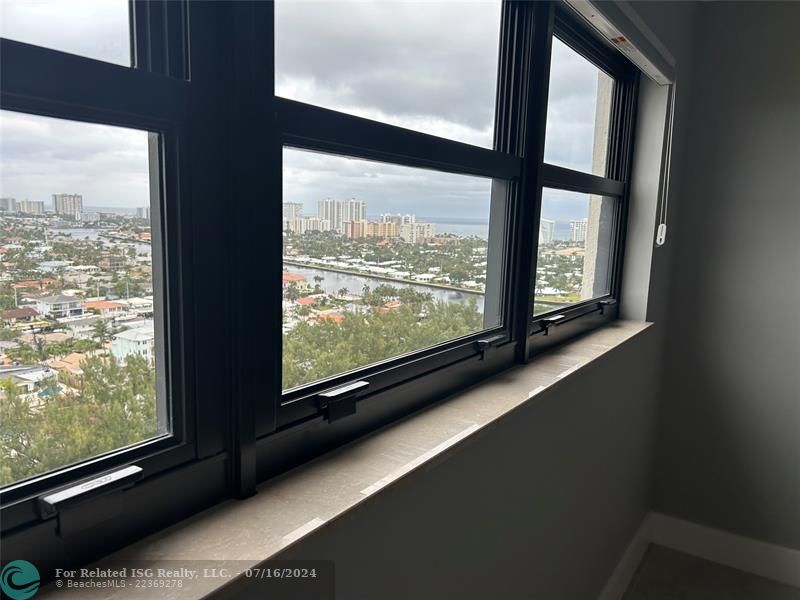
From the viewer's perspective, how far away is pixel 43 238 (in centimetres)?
54

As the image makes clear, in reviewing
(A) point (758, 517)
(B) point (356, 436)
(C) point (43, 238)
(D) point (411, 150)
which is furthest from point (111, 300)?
(A) point (758, 517)

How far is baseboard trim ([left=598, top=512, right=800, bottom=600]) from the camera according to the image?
89.9 inches

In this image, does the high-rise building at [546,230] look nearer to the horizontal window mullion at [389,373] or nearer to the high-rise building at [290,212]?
the horizontal window mullion at [389,373]

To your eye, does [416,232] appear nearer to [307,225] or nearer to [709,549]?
[307,225]

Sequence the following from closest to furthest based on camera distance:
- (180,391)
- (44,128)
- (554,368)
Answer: (44,128), (180,391), (554,368)

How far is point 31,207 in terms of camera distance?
532mm

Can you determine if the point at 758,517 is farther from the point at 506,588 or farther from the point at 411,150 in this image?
the point at 411,150

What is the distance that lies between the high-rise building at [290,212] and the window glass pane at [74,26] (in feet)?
0.87

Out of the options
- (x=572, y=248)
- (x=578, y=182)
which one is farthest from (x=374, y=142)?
(x=572, y=248)

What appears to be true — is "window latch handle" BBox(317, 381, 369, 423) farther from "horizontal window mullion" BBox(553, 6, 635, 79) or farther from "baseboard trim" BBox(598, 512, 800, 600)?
"baseboard trim" BBox(598, 512, 800, 600)

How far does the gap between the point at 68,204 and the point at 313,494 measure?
0.45m

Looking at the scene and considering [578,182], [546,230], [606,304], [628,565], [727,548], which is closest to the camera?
[546,230]

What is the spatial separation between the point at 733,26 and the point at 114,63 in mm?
2413

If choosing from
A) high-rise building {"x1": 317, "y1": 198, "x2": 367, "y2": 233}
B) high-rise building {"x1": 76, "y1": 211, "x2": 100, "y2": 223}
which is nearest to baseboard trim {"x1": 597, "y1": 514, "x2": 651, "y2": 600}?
high-rise building {"x1": 317, "y1": 198, "x2": 367, "y2": 233}
